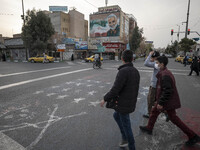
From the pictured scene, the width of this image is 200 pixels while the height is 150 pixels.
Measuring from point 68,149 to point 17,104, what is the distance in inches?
121

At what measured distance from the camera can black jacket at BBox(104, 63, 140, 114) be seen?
2.05 m

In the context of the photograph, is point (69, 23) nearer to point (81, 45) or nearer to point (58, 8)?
point (58, 8)

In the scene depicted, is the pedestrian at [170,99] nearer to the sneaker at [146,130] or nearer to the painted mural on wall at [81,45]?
the sneaker at [146,130]

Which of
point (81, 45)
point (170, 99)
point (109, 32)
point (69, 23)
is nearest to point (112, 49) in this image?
point (109, 32)

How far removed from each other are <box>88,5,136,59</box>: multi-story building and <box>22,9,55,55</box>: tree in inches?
652

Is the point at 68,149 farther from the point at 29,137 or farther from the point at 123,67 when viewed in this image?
Answer: the point at 123,67

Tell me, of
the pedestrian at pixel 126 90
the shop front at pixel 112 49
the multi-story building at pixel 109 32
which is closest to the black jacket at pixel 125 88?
the pedestrian at pixel 126 90

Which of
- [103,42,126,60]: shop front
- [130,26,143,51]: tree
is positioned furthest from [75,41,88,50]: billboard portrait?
[130,26,143,51]: tree

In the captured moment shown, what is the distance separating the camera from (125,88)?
7.02 ft

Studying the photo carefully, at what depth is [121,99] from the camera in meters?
2.17

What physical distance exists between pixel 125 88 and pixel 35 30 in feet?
95.8

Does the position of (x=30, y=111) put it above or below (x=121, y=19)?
below

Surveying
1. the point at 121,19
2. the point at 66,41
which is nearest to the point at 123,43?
the point at 121,19

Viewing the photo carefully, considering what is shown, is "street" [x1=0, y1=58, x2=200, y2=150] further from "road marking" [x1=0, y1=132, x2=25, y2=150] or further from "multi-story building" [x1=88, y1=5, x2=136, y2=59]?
"multi-story building" [x1=88, y1=5, x2=136, y2=59]
